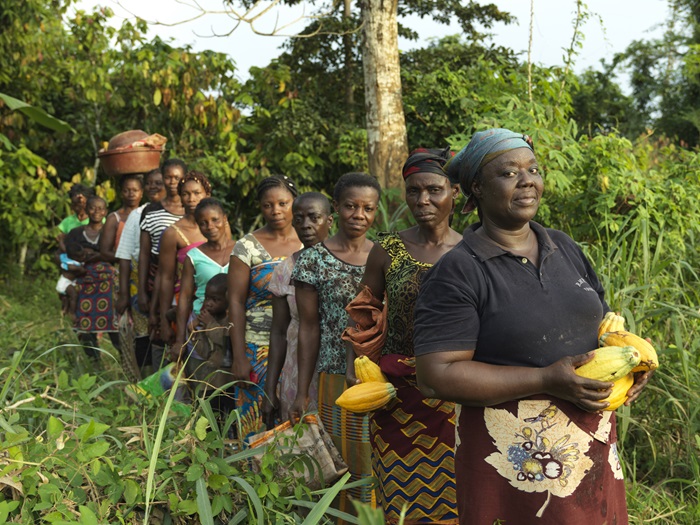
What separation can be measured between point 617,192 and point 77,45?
8.84 metres

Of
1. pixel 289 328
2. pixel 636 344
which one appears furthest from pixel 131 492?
pixel 636 344

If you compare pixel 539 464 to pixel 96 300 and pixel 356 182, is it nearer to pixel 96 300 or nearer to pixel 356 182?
pixel 356 182

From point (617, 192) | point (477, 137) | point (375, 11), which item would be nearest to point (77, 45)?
point (375, 11)

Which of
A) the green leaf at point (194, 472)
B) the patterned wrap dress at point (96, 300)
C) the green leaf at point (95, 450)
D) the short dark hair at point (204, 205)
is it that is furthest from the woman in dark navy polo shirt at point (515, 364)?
the patterned wrap dress at point (96, 300)

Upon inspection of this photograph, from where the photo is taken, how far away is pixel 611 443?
2.25 meters

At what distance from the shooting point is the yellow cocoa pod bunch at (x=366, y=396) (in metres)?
2.94

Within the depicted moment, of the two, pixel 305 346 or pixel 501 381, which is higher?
pixel 501 381

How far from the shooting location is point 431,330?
2158 millimetres

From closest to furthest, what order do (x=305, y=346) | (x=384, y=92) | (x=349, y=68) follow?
(x=305, y=346), (x=384, y=92), (x=349, y=68)

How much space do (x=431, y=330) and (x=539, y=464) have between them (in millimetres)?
423

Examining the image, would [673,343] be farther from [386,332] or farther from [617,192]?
[386,332]

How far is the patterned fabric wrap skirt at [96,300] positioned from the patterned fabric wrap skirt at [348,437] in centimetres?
392

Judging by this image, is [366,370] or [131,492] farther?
[366,370]

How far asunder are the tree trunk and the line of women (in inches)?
67.0
